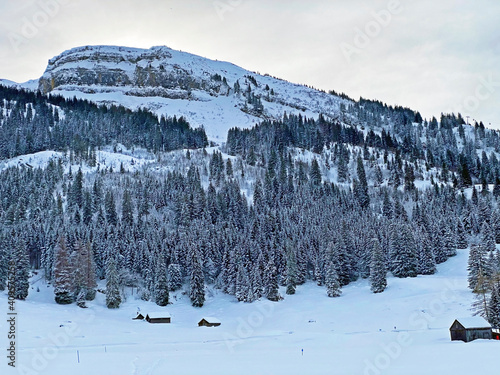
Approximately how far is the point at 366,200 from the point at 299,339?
112 metres

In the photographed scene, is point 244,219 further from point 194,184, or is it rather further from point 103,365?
point 103,365

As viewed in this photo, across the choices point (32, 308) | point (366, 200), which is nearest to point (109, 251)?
point (32, 308)

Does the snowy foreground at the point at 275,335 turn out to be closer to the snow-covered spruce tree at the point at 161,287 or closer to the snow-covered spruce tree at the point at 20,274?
the snow-covered spruce tree at the point at 161,287

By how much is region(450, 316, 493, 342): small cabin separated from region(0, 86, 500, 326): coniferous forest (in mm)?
4331

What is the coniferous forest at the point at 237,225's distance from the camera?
93625 mm

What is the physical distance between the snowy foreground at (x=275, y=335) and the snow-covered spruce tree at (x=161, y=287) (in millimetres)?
2191

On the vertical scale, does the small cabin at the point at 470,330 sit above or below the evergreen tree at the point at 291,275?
below

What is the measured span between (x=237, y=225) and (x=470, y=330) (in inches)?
3717


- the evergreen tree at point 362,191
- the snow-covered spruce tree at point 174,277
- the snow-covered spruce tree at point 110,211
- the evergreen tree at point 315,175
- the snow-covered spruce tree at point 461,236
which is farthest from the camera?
the evergreen tree at point 315,175

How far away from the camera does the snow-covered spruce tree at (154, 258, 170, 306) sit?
9381cm

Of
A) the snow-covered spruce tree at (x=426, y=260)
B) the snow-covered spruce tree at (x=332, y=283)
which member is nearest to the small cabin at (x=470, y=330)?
the snow-covered spruce tree at (x=332, y=283)

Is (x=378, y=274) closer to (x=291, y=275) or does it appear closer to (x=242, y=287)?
(x=291, y=275)

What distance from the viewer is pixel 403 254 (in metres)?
97.5

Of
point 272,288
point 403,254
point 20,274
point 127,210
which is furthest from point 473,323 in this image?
point 127,210
